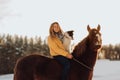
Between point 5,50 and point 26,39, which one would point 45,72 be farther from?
point 26,39

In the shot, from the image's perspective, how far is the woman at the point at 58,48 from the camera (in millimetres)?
8844

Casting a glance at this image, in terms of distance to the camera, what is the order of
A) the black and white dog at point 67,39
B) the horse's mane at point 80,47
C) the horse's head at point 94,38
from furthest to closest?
the black and white dog at point 67,39, the horse's mane at point 80,47, the horse's head at point 94,38

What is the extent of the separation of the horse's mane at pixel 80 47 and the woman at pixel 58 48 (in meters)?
0.19

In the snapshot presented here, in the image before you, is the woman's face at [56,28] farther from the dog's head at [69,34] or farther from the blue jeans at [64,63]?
the blue jeans at [64,63]

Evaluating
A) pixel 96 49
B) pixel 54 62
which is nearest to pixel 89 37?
pixel 96 49

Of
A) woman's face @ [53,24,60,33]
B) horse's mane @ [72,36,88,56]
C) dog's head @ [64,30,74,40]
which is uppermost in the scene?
woman's face @ [53,24,60,33]

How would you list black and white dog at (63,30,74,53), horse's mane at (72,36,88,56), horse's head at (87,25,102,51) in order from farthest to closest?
black and white dog at (63,30,74,53) → horse's mane at (72,36,88,56) → horse's head at (87,25,102,51)

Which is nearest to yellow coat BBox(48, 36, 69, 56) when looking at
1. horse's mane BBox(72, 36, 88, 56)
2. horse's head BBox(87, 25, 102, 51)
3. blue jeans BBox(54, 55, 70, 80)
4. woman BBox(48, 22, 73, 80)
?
woman BBox(48, 22, 73, 80)

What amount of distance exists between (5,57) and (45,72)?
48.8 feet

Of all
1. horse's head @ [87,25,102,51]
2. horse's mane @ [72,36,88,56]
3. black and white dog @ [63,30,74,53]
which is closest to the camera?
horse's head @ [87,25,102,51]

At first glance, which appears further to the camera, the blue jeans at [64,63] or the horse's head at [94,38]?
the blue jeans at [64,63]

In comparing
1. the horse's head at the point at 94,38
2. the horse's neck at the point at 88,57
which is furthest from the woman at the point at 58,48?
the horse's head at the point at 94,38

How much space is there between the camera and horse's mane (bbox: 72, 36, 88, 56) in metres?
8.73

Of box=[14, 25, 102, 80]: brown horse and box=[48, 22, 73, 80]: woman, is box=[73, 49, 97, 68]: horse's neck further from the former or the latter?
box=[48, 22, 73, 80]: woman
